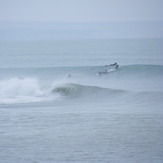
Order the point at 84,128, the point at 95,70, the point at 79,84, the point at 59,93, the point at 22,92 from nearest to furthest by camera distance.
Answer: the point at 84,128
the point at 59,93
the point at 22,92
the point at 79,84
the point at 95,70

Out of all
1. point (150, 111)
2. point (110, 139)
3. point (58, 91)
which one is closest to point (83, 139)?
point (110, 139)

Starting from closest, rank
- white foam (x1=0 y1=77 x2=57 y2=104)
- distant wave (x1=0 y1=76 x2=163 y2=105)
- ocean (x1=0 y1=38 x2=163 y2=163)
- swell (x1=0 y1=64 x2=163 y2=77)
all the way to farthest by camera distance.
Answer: ocean (x1=0 y1=38 x2=163 y2=163) → distant wave (x1=0 y1=76 x2=163 y2=105) → white foam (x1=0 y1=77 x2=57 y2=104) → swell (x1=0 y1=64 x2=163 y2=77)

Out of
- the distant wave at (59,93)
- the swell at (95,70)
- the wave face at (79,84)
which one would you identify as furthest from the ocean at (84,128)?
the swell at (95,70)

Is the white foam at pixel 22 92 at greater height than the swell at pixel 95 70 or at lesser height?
lesser

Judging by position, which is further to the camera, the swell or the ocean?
the swell

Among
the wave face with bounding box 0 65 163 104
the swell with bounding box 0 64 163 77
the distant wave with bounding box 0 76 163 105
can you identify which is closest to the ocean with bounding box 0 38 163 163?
the distant wave with bounding box 0 76 163 105

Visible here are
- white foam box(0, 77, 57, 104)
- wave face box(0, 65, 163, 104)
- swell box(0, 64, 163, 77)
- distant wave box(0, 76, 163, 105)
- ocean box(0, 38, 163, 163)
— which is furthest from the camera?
swell box(0, 64, 163, 77)

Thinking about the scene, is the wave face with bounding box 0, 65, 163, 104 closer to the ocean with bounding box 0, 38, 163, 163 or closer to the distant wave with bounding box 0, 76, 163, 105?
the distant wave with bounding box 0, 76, 163, 105

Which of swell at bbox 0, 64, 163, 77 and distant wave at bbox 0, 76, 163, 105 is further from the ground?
swell at bbox 0, 64, 163, 77

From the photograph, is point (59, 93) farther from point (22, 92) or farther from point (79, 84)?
point (79, 84)

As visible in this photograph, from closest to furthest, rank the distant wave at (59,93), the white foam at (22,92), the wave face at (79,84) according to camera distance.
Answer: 1. the distant wave at (59,93)
2. the white foam at (22,92)
3. the wave face at (79,84)

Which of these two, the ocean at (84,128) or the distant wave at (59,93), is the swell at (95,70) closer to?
the distant wave at (59,93)

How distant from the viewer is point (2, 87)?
3512cm

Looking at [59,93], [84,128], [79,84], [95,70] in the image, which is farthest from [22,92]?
Answer: [95,70]
